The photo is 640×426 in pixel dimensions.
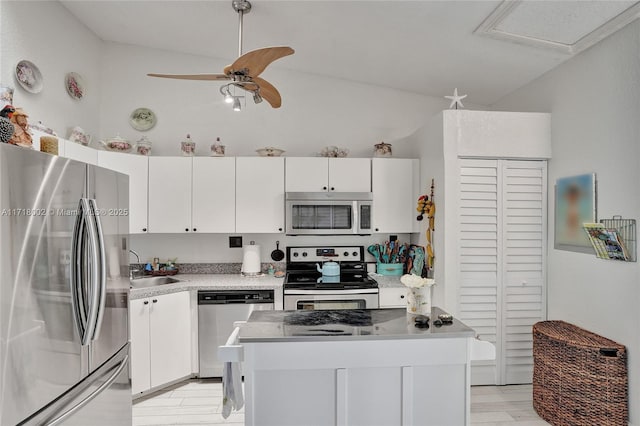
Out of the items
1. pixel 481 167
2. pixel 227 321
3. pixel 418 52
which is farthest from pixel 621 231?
pixel 227 321

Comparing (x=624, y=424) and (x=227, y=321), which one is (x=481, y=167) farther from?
(x=227, y=321)

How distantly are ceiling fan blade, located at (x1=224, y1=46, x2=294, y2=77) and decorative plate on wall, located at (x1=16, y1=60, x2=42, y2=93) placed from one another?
67.5 inches

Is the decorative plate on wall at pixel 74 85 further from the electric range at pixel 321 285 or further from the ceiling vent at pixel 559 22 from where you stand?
the ceiling vent at pixel 559 22

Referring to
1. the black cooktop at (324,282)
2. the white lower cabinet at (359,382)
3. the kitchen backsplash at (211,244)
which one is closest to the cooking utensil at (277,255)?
the kitchen backsplash at (211,244)

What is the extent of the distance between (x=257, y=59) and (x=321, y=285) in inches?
77.9

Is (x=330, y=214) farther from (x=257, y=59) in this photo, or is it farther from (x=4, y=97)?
(x=4, y=97)

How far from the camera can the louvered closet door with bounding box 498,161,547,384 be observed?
9.68 feet

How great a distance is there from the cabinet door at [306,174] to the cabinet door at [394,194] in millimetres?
487

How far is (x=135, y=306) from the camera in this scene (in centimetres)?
280

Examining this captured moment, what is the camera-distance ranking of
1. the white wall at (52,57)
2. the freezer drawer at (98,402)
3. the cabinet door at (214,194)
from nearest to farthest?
the freezer drawer at (98,402) → the white wall at (52,57) → the cabinet door at (214,194)

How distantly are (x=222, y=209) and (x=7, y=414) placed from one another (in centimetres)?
222

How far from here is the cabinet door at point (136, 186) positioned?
3207mm

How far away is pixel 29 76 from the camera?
8.63 ft

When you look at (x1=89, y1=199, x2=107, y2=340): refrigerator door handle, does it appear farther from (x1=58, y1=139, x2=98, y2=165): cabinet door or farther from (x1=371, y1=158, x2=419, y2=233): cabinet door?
(x1=371, y1=158, x2=419, y2=233): cabinet door
